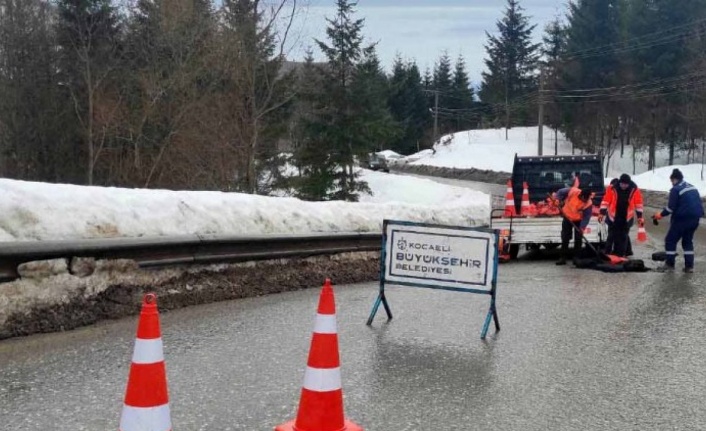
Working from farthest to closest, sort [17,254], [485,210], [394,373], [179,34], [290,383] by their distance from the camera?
1. [179,34]
2. [485,210]
3. [17,254]
4. [394,373]
5. [290,383]

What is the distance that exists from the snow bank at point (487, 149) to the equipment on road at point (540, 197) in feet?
137

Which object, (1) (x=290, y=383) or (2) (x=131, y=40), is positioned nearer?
(1) (x=290, y=383)

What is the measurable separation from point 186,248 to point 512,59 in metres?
82.8

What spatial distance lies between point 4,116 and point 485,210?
2434 centimetres

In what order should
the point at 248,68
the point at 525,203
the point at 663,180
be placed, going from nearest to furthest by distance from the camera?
the point at 525,203 → the point at 248,68 → the point at 663,180

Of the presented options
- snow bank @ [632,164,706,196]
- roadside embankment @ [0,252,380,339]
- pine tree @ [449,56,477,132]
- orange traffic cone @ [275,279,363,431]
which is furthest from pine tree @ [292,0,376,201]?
pine tree @ [449,56,477,132]

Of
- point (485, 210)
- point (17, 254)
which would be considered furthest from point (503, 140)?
point (17, 254)

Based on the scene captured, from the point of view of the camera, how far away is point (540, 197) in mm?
17281

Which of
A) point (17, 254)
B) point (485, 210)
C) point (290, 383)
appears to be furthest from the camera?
point (485, 210)

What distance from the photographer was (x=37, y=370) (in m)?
5.60

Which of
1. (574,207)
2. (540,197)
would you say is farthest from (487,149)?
(574,207)

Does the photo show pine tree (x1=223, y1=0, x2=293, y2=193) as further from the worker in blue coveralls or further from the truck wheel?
the worker in blue coveralls

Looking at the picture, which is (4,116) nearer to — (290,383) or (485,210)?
(485,210)

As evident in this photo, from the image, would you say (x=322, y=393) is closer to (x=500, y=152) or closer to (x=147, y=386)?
(x=147, y=386)
